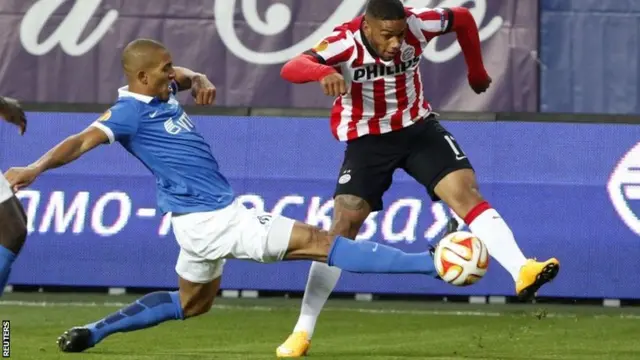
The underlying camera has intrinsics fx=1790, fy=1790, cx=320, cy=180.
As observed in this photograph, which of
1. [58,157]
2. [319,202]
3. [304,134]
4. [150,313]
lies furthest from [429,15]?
[304,134]

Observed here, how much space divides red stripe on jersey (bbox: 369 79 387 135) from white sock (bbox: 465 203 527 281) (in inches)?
32.3

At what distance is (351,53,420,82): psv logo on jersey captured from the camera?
993cm

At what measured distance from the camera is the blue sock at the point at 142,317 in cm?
947

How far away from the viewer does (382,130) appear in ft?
32.8

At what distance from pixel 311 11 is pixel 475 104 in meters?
1.51

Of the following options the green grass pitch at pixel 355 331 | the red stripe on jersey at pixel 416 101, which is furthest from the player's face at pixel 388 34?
the green grass pitch at pixel 355 331

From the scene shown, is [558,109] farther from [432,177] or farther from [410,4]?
[432,177]

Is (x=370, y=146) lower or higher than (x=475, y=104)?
higher

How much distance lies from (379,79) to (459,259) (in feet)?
5.23

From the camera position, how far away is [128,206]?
44.8 ft

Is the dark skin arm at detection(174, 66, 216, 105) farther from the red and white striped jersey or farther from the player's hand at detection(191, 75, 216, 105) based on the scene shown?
the red and white striped jersey

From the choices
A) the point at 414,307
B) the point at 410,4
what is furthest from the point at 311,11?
the point at 414,307

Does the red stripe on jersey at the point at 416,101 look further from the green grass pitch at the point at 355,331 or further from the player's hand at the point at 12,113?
the player's hand at the point at 12,113

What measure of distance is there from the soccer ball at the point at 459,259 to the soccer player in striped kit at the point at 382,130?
69 centimetres
